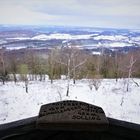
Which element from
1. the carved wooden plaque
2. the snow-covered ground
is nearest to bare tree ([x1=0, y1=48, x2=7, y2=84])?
the snow-covered ground

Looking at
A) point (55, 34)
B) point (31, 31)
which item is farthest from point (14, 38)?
point (55, 34)

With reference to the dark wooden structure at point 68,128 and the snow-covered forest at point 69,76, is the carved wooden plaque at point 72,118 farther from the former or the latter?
the snow-covered forest at point 69,76

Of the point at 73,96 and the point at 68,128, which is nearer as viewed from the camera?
the point at 68,128

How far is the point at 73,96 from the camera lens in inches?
214

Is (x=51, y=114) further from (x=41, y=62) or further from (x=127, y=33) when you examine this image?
(x=41, y=62)

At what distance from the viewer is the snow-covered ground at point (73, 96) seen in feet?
16.0

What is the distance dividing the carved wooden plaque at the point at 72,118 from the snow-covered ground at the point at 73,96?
162 inches

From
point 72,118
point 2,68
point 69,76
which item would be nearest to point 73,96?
point 69,76

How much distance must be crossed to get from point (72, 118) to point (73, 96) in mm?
5085

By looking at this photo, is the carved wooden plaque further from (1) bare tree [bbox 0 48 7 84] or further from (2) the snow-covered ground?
(1) bare tree [bbox 0 48 7 84]

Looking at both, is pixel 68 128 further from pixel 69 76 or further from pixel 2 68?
pixel 2 68

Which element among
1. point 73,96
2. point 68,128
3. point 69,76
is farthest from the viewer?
point 69,76

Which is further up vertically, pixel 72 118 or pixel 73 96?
pixel 72 118

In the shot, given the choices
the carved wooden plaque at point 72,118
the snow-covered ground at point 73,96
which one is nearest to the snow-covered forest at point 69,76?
the snow-covered ground at point 73,96
